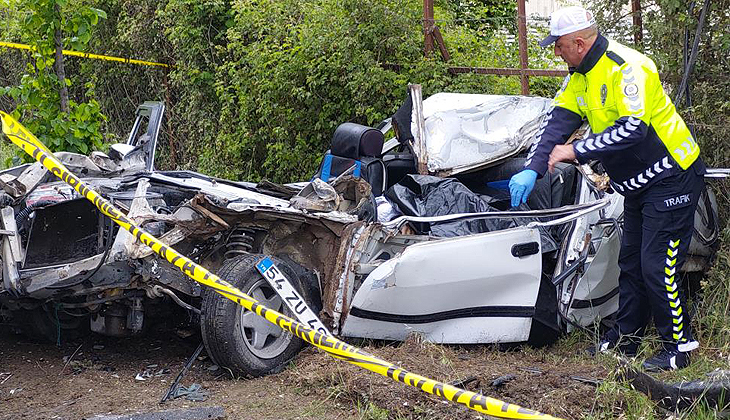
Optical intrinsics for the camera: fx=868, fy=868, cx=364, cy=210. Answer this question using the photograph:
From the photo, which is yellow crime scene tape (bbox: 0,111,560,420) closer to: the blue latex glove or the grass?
the grass

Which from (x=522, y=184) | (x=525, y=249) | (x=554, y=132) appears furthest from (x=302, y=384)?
(x=554, y=132)

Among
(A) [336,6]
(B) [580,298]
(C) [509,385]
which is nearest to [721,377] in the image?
(C) [509,385]

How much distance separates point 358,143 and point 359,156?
0.09 metres

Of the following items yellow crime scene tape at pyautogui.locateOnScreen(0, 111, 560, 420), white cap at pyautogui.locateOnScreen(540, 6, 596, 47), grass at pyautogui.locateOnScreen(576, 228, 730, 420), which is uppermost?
white cap at pyautogui.locateOnScreen(540, 6, 596, 47)

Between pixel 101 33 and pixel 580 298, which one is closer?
pixel 580 298

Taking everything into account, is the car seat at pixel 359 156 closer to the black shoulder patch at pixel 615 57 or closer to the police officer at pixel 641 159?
the police officer at pixel 641 159

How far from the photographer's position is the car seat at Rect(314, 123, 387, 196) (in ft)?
19.3

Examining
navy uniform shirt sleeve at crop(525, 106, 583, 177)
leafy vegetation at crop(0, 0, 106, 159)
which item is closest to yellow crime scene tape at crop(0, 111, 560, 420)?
navy uniform shirt sleeve at crop(525, 106, 583, 177)

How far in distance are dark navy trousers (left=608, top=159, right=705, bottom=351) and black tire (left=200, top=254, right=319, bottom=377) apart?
1.89 m

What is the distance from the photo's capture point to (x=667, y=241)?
4.69 meters

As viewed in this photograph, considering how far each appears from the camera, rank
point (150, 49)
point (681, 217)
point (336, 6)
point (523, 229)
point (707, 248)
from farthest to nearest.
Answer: point (150, 49) < point (336, 6) < point (707, 248) < point (523, 229) < point (681, 217)

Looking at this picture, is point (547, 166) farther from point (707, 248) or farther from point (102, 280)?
point (102, 280)

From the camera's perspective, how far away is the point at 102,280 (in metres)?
4.68

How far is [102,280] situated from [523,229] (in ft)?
7.79
